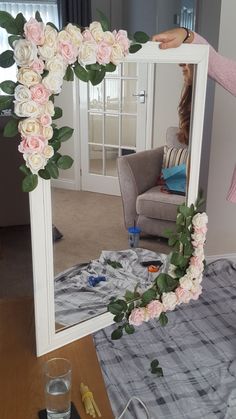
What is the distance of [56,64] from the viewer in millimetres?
790

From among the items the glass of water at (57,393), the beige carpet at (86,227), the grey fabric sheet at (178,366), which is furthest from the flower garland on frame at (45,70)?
the grey fabric sheet at (178,366)

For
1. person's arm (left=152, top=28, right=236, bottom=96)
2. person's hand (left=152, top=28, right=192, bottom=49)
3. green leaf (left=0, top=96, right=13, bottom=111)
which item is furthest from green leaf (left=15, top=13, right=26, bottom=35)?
person's arm (left=152, top=28, right=236, bottom=96)

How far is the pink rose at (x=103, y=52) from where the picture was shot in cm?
85

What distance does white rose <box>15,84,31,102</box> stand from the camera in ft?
2.51

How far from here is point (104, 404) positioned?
2.84 ft

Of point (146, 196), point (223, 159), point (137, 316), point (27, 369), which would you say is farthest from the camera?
point (223, 159)

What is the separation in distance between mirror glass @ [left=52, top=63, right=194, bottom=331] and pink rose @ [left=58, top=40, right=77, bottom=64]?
8.9 inches

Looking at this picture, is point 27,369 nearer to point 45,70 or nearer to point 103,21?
point 45,70

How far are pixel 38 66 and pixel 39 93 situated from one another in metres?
0.05

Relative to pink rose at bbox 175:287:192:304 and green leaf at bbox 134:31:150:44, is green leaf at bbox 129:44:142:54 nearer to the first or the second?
green leaf at bbox 134:31:150:44

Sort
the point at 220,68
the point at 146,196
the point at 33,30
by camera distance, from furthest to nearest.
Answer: the point at 146,196, the point at 220,68, the point at 33,30

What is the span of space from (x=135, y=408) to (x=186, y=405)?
0.49ft

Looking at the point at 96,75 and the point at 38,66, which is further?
the point at 96,75

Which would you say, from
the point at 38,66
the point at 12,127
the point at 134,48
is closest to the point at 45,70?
the point at 38,66
